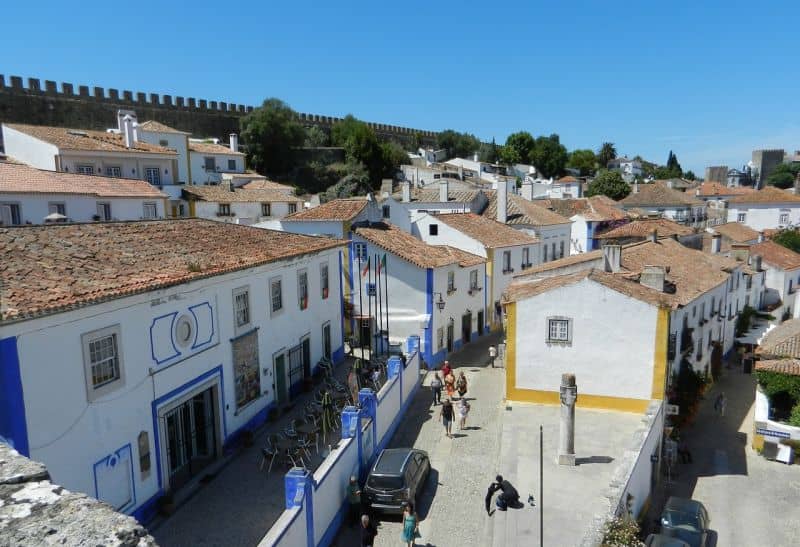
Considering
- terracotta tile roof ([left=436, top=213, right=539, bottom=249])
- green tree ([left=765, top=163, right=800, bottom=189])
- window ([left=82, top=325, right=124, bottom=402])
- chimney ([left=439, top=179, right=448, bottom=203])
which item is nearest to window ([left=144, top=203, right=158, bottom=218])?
terracotta tile roof ([left=436, top=213, right=539, bottom=249])

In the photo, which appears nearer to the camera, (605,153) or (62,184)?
(62,184)

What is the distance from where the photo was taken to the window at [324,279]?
74.9 ft

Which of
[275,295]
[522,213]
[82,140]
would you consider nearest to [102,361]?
[275,295]

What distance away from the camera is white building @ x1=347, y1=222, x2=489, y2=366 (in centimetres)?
2644

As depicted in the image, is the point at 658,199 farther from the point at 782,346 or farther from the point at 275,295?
the point at 275,295

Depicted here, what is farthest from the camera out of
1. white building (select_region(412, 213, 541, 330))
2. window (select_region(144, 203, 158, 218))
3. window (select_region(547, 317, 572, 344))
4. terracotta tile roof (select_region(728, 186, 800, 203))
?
terracotta tile roof (select_region(728, 186, 800, 203))

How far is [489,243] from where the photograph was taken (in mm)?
32625

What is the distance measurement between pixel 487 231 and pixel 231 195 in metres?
19.5

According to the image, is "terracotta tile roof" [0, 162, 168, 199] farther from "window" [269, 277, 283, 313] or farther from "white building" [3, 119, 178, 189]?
"window" [269, 277, 283, 313]

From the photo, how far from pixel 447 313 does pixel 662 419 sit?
11.5 meters

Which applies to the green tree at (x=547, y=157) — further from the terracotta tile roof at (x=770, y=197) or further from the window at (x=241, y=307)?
the window at (x=241, y=307)

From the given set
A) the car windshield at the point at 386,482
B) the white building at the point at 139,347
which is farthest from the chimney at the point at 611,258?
the car windshield at the point at 386,482

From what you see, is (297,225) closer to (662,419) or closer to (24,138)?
(662,419)

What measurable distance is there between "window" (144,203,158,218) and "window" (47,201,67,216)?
19.8 feet
